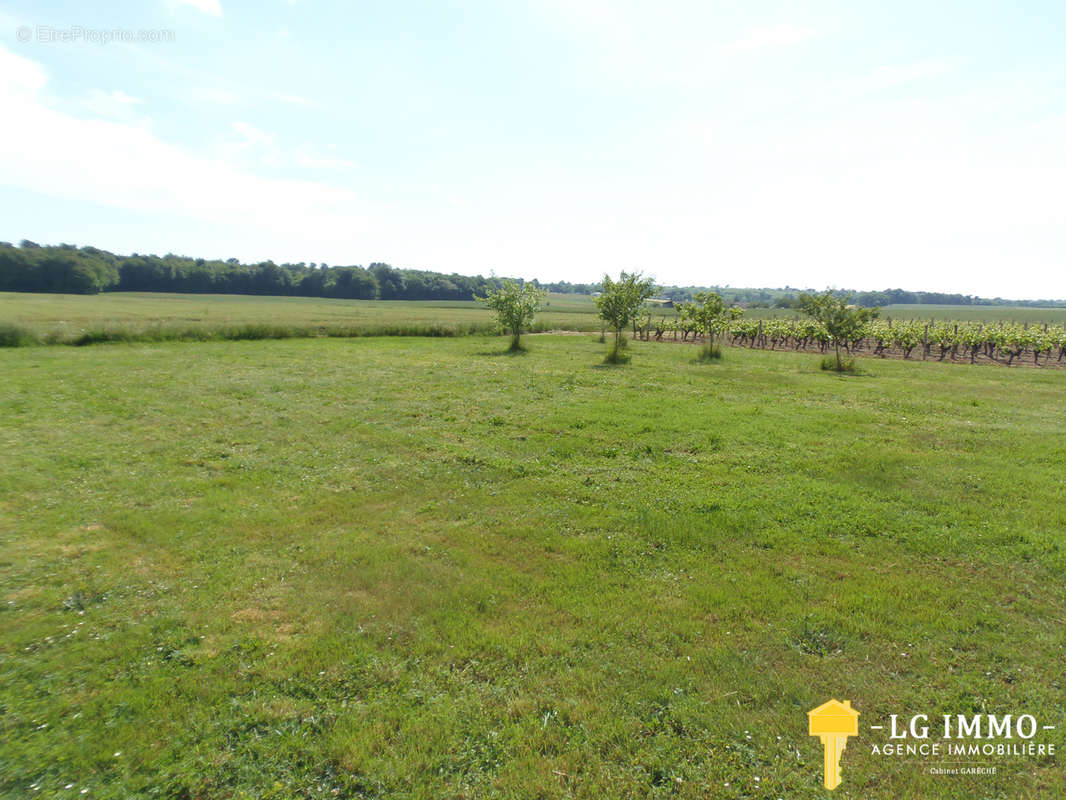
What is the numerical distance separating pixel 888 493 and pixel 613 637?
23.2ft

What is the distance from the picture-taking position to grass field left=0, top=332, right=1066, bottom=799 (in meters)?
4.21

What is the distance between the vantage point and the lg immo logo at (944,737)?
4191 millimetres

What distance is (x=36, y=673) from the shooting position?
203 inches

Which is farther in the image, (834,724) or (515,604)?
(515,604)

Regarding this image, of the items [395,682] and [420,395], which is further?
[420,395]

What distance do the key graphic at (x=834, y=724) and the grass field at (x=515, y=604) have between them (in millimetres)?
115

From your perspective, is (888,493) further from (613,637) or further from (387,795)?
(387,795)

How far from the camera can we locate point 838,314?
26.5 meters

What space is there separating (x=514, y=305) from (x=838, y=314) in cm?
1895

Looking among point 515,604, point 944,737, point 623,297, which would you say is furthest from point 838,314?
point 515,604

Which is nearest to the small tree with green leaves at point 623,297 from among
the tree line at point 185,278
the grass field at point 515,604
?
the grass field at point 515,604

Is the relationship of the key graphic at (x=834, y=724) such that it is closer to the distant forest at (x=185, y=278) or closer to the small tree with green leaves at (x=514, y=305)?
the small tree with green leaves at (x=514, y=305)

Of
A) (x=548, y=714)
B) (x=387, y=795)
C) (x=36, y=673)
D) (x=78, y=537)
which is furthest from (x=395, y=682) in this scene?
(x=78, y=537)

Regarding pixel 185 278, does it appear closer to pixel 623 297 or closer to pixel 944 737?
pixel 623 297
